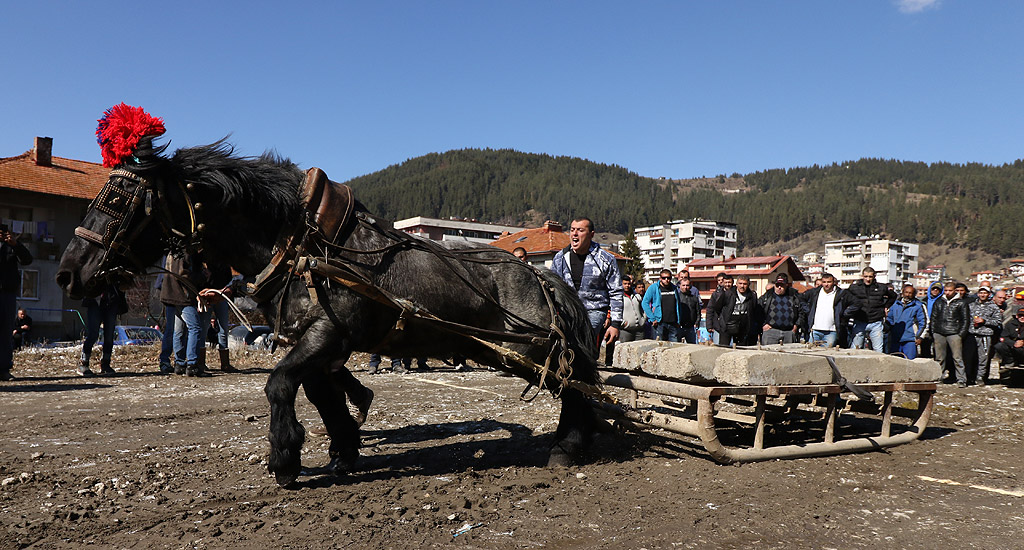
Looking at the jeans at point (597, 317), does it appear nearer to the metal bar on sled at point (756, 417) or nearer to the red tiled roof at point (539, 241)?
the metal bar on sled at point (756, 417)

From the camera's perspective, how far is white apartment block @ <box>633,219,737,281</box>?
5689 inches

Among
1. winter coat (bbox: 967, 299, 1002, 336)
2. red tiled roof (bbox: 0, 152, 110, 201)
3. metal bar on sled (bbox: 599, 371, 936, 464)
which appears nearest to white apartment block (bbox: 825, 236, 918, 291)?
red tiled roof (bbox: 0, 152, 110, 201)

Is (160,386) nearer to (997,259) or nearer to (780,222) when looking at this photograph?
(997,259)

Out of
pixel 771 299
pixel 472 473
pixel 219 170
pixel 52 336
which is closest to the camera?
pixel 219 170

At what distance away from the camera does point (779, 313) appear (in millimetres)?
12250

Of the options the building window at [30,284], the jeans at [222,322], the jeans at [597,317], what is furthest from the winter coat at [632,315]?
the building window at [30,284]

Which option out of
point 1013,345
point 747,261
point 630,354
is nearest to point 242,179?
point 630,354

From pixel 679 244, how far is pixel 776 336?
13841 cm

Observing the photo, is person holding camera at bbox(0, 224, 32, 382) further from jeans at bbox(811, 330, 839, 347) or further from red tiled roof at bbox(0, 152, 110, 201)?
red tiled roof at bbox(0, 152, 110, 201)

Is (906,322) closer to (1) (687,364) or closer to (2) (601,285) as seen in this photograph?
(2) (601,285)

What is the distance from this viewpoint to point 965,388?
37.4 feet

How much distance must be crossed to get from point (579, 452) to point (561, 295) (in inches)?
46.6

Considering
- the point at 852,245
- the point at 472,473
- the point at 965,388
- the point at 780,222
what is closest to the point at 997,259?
the point at 852,245

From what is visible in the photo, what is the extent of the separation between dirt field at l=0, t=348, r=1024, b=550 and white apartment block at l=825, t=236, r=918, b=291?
155m
